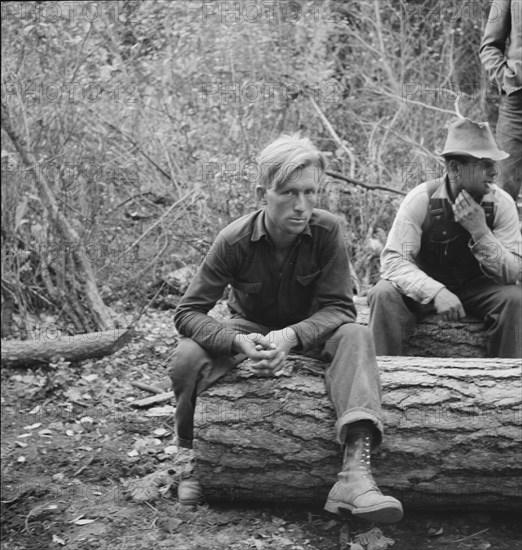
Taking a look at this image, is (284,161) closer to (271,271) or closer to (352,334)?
(271,271)

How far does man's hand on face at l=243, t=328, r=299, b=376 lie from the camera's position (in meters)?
3.35

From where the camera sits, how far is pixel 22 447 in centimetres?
467

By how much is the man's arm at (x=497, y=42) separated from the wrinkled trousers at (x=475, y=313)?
5.30 ft

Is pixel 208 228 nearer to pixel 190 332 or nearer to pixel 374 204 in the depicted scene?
pixel 374 204

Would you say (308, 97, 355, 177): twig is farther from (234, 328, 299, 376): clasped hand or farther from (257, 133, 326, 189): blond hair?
(234, 328, 299, 376): clasped hand

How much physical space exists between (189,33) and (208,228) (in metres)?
3.36

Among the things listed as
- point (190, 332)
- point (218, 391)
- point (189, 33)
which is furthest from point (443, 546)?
point (189, 33)

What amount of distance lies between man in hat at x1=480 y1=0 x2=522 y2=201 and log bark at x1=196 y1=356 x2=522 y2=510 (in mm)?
1840

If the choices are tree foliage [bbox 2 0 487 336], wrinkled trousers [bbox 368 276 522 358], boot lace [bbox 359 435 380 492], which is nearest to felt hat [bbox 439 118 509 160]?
wrinkled trousers [bbox 368 276 522 358]

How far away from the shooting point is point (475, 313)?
13.9 feet

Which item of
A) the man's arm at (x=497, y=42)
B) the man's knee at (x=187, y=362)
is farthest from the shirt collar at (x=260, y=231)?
the man's arm at (x=497, y=42)

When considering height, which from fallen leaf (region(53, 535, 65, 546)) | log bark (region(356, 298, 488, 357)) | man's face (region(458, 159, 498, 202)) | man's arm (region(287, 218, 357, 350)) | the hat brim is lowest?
fallen leaf (region(53, 535, 65, 546))

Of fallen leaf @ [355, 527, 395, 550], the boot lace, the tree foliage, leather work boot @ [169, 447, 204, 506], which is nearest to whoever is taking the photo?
the boot lace

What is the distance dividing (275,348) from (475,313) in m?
1.41
